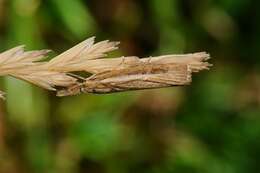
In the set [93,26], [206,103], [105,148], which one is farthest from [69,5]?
[206,103]

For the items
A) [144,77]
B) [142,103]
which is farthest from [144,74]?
[142,103]

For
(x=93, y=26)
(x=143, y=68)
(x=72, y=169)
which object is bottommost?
(x=72, y=169)

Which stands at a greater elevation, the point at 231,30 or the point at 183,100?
the point at 231,30

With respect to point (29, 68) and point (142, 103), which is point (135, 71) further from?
point (142, 103)

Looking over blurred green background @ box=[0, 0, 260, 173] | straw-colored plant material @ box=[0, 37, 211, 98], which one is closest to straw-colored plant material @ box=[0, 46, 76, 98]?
straw-colored plant material @ box=[0, 37, 211, 98]

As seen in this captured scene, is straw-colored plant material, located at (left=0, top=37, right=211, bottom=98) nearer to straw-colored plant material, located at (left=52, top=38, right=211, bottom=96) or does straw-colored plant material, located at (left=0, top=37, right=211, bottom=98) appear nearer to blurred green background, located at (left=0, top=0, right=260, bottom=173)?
straw-colored plant material, located at (left=52, top=38, right=211, bottom=96)

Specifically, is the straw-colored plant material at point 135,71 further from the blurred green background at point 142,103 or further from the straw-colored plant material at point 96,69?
the blurred green background at point 142,103

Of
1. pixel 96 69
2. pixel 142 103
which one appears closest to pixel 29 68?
pixel 96 69

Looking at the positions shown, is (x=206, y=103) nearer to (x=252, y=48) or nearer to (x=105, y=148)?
(x=252, y=48)

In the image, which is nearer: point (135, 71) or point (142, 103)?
point (135, 71)
